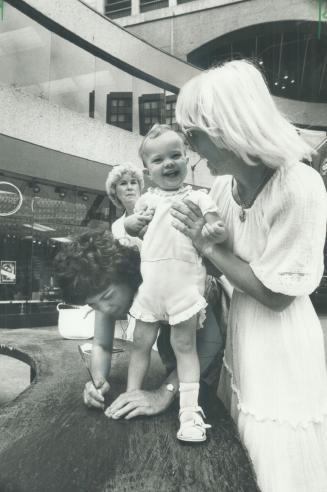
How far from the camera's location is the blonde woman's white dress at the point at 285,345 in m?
0.95

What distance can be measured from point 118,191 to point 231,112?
2.30 metres

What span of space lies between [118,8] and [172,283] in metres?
12.2

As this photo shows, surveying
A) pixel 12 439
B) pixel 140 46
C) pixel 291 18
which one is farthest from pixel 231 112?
pixel 291 18

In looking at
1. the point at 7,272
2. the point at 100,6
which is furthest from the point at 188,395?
the point at 100,6

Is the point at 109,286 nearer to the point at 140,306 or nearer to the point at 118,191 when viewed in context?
the point at 140,306

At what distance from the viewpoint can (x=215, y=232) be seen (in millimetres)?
1033

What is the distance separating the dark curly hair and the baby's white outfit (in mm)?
138

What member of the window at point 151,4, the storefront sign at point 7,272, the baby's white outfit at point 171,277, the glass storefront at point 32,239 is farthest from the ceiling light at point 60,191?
the baby's white outfit at point 171,277

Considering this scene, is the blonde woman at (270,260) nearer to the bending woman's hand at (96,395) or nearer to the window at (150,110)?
the bending woman's hand at (96,395)

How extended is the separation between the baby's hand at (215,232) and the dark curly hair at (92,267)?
13.7 inches

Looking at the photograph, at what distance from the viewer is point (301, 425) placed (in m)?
1.00

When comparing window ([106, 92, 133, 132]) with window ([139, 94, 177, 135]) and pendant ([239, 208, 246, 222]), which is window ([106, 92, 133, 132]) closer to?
window ([139, 94, 177, 135])

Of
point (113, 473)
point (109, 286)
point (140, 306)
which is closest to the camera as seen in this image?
point (113, 473)

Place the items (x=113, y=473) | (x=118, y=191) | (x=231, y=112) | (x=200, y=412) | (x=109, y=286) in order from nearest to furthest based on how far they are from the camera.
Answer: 1. (x=113, y=473)
2. (x=231, y=112)
3. (x=200, y=412)
4. (x=109, y=286)
5. (x=118, y=191)
